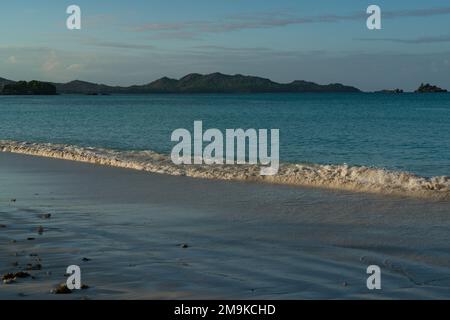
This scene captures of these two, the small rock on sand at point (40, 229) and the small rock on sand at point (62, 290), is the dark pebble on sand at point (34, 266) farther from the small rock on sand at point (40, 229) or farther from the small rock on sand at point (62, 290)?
the small rock on sand at point (40, 229)

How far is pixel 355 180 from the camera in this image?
17516 millimetres

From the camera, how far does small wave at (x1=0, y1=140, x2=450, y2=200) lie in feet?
53.1

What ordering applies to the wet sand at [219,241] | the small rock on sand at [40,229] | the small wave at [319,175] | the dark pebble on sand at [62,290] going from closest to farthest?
the dark pebble on sand at [62,290] < the wet sand at [219,241] < the small rock on sand at [40,229] < the small wave at [319,175]

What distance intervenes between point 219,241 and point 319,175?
346 inches

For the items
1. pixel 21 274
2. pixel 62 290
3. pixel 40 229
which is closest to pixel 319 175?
pixel 40 229

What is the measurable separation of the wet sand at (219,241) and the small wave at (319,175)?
1.07m

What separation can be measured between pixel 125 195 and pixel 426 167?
12.0m

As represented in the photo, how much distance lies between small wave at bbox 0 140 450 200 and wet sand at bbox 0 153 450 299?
1068 mm

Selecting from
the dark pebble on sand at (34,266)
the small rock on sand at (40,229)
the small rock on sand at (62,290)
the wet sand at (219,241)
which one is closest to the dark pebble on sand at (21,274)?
the wet sand at (219,241)

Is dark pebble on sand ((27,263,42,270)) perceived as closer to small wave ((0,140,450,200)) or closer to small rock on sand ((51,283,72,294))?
small rock on sand ((51,283,72,294))

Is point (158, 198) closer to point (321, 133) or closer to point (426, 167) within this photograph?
point (426, 167)

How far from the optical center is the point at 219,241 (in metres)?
9.99

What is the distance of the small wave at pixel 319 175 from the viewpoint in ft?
53.1

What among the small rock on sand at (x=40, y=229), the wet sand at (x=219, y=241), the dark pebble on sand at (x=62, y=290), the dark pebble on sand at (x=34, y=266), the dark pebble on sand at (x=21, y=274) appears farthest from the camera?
the small rock on sand at (x=40, y=229)
